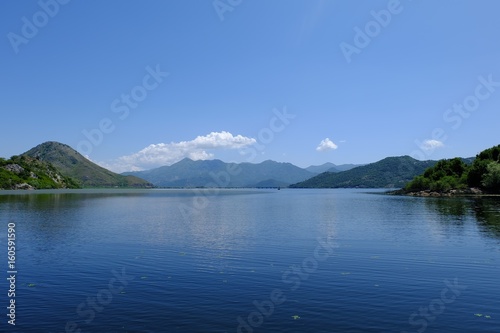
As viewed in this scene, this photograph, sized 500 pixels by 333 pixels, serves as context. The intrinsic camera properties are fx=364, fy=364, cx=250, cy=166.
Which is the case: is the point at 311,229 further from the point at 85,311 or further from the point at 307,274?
the point at 85,311

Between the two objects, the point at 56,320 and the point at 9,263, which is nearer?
the point at 56,320

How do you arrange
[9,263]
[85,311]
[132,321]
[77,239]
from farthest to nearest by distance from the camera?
[77,239], [9,263], [85,311], [132,321]

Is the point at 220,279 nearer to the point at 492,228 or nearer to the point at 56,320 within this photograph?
the point at 56,320

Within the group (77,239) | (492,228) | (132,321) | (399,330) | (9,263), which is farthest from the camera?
(492,228)

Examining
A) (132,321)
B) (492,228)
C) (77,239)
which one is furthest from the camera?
(492,228)

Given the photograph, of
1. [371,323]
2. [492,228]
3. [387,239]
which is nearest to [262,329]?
[371,323]

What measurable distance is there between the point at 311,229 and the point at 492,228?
38186 mm

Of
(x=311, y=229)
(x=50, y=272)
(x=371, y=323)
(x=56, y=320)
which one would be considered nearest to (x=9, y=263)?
(x=50, y=272)

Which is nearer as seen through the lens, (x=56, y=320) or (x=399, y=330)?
(x=399, y=330)

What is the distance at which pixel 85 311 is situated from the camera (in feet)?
93.5

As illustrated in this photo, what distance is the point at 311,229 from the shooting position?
8212cm

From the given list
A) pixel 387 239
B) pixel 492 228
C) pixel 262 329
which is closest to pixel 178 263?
pixel 262 329

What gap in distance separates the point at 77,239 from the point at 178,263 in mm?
27929

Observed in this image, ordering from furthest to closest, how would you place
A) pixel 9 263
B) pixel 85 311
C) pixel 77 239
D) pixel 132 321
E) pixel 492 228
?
pixel 492 228
pixel 77 239
pixel 9 263
pixel 85 311
pixel 132 321
